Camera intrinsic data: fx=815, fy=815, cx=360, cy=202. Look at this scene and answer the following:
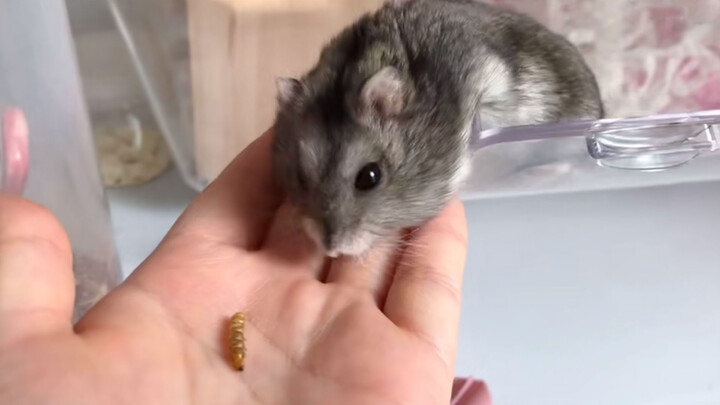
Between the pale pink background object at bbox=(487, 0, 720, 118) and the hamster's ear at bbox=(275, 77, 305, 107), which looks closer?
the hamster's ear at bbox=(275, 77, 305, 107)

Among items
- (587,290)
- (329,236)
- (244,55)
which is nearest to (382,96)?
(329,236)

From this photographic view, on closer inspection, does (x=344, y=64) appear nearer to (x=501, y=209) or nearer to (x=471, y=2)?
(x=471, y=2)

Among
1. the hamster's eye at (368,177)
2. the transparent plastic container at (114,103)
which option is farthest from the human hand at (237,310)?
the transparent plastic container at (114,103)

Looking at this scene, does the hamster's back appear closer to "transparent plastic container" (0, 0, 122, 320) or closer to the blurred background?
the blurred background

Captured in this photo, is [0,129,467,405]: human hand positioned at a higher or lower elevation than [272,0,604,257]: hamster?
lower

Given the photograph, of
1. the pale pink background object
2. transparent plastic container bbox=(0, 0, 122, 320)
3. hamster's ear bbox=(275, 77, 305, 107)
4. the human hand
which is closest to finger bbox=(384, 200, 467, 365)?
the human hand

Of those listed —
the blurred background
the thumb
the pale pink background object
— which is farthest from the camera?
the pale pink background object

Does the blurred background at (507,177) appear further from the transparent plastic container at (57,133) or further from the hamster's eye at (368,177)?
the hamster's eye at (368,177)

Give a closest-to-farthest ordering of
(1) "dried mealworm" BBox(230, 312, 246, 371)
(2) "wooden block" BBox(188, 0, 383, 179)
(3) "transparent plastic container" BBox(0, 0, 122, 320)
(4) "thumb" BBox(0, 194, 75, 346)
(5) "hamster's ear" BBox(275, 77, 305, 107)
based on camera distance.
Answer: (4) "thumb" BBox(0, 194, 75, 346), (1) "dried mealworm" BBox(230, 312, 246, 371), (5) "hamster's ear" BBox(275, 77, 305, 107), (3) "transparent plastic container" BBox(0, 0, 122, 320), (2) "wooden block" BBox(188, 0, 383, 179)
